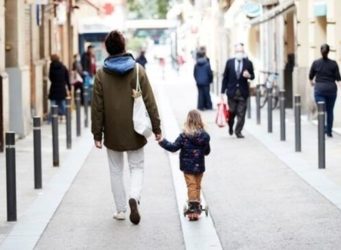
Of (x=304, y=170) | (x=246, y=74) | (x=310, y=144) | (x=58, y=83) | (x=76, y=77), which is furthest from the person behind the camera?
(x=76, y=77)

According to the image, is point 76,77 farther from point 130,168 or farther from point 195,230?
point 195,230

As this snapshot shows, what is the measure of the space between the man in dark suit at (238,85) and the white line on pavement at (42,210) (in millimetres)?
3916

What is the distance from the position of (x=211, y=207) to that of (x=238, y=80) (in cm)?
867

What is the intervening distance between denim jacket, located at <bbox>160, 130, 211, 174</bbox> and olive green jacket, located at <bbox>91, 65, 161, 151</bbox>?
1.23ft

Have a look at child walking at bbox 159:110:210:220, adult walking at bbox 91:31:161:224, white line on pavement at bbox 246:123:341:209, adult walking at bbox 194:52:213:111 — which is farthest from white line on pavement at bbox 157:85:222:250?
adult walking at bbox 194:52:213:111

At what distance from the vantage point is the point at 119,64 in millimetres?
10242

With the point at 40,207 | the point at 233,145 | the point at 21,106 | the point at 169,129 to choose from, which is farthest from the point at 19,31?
the point at 40,207

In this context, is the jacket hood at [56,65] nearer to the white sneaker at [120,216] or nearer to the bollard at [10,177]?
the bollard at [10,177]

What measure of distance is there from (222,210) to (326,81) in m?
8.41

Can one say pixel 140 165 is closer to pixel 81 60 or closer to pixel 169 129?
pixel 169 129

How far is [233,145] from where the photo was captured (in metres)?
19.0

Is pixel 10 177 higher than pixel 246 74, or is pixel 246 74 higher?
pixel 246 74

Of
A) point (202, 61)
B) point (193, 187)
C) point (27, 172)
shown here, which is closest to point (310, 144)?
point (27, 172)

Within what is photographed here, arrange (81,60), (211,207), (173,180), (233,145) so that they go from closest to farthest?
(211,207)
(173,180)
(233,145)
(81,60)
